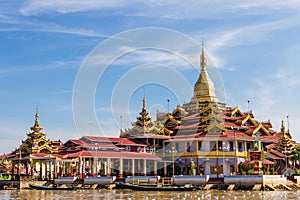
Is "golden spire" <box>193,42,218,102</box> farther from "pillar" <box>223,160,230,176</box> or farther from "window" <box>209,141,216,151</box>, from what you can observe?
"pillar" <box>223,160,230,176</box>

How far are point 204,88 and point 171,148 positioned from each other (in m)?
9.38

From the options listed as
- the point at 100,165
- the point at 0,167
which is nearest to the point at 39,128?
the point at 100,165

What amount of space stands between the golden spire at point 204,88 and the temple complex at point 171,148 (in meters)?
0.74

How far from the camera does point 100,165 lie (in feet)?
172

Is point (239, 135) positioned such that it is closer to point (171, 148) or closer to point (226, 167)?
point (226, 167)

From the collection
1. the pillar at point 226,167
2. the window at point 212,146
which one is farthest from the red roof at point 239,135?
the pillar at point 226,167

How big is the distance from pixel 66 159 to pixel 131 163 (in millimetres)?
7002

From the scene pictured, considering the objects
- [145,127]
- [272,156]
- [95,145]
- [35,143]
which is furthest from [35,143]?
[272,156]

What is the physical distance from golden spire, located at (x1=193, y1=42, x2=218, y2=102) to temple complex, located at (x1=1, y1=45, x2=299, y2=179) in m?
0.74

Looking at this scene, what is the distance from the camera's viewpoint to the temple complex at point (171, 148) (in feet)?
154

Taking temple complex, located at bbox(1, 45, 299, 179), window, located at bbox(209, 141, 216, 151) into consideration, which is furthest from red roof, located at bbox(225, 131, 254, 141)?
window, located at bbox(209, 141, 216, 151)

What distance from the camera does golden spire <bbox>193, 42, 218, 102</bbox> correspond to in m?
56.3

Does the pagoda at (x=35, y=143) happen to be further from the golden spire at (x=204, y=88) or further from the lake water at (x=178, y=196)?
the golden spire at (x=204, y=88)

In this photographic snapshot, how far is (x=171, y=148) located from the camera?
51438mm
